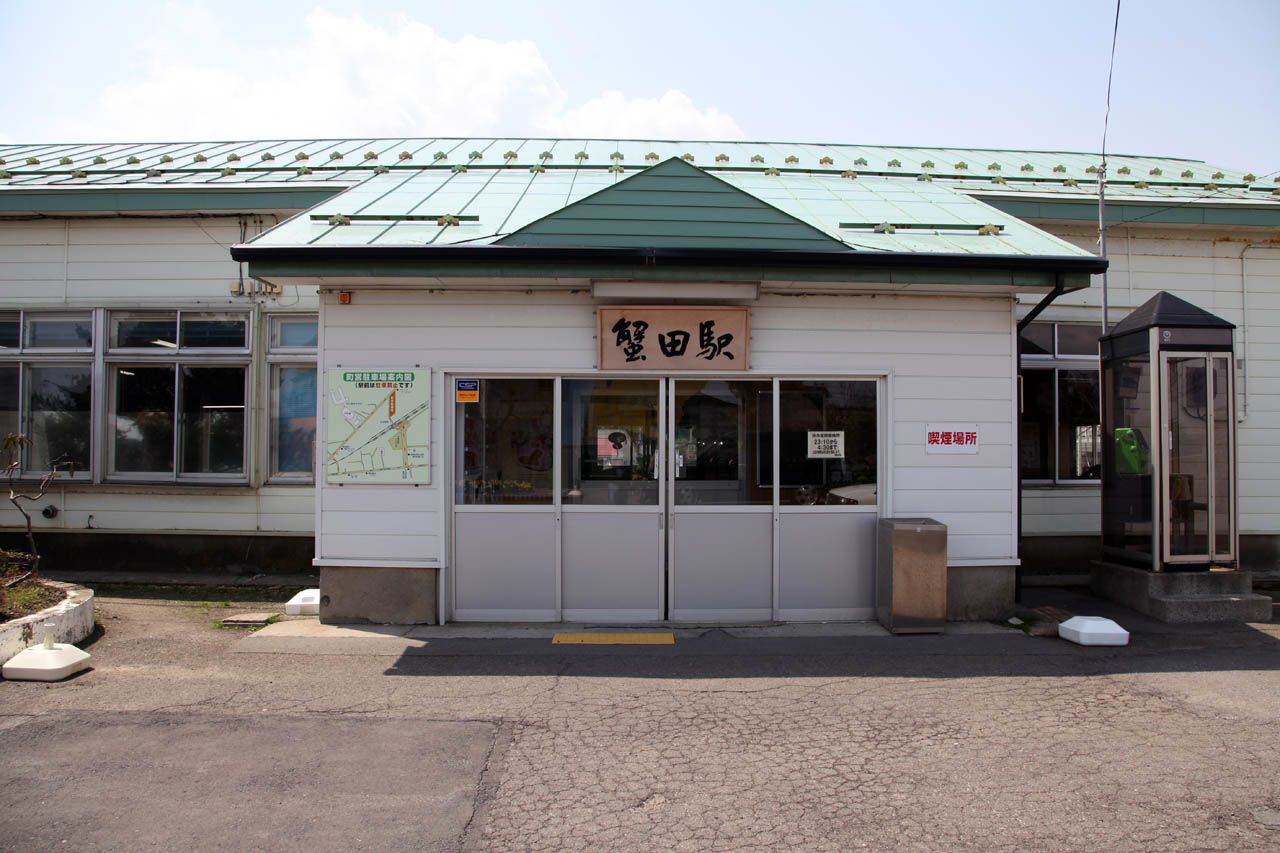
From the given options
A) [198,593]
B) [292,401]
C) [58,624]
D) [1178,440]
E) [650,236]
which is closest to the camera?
[58,624]

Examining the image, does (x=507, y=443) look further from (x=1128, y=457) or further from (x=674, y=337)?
(x=1128, y=457)

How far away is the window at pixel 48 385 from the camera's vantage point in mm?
9617

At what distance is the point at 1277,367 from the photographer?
9.41 m

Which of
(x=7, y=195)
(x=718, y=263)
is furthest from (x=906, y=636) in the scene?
(x=7, y=195)

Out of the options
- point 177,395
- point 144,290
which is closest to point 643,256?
point 177,395

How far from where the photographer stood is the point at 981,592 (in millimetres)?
7352

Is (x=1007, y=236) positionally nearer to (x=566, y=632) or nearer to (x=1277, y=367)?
(x=1277, y=367)

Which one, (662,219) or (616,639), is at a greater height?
(662,219)

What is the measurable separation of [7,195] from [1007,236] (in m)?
11.3

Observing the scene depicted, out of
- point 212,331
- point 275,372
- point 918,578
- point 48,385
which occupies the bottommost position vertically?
point 918,578

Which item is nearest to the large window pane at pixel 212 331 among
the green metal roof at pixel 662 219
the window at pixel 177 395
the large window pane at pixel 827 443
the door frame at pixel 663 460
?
the window at pixel 177 395

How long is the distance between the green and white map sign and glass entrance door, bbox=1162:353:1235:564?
724 centimetres

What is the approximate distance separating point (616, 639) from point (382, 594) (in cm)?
226

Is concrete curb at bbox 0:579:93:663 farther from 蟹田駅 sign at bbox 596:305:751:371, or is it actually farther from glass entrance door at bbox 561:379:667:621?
蟹田駅 sign at bbox 596:305:751:371
